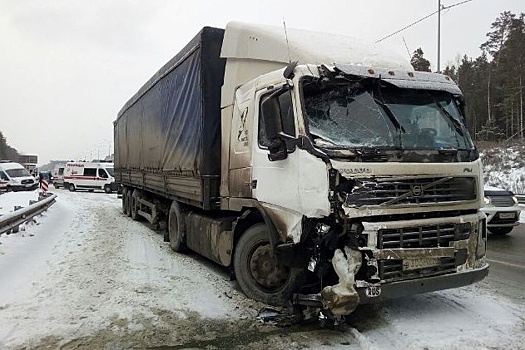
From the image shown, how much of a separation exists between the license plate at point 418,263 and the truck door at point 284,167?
956 millimetres

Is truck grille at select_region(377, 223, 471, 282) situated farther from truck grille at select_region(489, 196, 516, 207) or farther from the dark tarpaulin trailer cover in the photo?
truck grille at select_region(489, 196, 516, 207)

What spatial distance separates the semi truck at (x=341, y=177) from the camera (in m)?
4.37

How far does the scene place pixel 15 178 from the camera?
1323 inches

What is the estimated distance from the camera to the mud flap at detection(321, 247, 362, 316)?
169 inches

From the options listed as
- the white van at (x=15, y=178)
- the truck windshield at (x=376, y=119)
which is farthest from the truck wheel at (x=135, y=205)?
the white van at (x=15, y=178)

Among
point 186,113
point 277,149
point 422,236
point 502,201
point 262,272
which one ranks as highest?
point 186,113

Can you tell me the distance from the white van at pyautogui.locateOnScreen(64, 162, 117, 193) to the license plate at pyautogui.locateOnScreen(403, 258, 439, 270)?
32461mm

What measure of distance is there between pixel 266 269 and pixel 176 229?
3975 millimetres

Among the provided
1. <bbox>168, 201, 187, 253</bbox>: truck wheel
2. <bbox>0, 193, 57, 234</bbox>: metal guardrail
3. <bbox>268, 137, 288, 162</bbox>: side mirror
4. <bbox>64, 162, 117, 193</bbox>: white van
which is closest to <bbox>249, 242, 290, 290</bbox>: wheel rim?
<bbox>268, 137, 288, 162</bbox>: side mirror

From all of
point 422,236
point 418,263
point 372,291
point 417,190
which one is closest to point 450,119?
point 417,190

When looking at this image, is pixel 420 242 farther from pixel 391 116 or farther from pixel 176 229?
pixel 176 229

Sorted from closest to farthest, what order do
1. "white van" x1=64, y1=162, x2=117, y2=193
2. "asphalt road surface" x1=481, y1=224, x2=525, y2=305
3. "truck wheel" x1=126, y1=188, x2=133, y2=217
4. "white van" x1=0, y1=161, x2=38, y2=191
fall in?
"asphalt road surface" x1=481, y1=224, x2=525, y2=305
"truck wheel" x1=126, y1=188, x2=133, y2=217
"white van" x1=0, y1=161, x2=38, y2=191
"white van" x1=64, y1=162, x2=117, y2=193

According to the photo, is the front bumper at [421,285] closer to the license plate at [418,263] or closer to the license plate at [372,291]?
the license plate at [372,291]

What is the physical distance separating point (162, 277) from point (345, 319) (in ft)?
10.1
